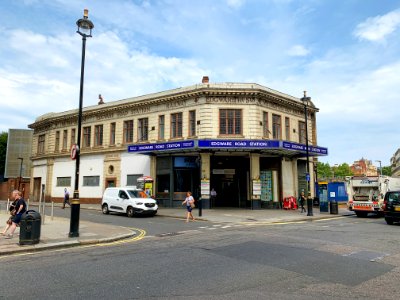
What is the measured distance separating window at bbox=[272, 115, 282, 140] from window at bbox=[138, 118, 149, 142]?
36.7ft

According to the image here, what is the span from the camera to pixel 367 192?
22781 mm

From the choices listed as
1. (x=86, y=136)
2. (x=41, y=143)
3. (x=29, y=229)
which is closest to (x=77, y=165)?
(x=29, y=229)

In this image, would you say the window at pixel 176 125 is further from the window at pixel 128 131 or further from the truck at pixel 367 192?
the truck at pixel 367 192

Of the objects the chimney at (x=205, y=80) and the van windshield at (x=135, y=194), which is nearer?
the van windshield at (x=135, y=194)

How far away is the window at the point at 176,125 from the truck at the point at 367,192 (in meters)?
13.6

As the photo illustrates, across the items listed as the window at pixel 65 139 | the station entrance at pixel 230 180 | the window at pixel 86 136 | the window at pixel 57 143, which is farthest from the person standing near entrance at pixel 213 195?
the window at pixel 57 143

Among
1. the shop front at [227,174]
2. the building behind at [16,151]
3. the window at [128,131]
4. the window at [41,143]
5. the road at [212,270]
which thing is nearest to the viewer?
the road at [212,270]

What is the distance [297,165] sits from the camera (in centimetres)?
3027

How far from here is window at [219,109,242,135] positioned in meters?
26.3

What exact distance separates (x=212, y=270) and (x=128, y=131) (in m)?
25.7

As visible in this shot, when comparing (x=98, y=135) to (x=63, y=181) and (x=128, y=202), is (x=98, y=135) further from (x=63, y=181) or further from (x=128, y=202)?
(x=128, y=202)

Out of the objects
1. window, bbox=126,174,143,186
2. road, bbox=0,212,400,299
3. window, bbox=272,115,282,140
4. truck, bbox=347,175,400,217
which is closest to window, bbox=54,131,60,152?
window, bbox=126,174,143,186

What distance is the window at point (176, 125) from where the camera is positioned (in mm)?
27873

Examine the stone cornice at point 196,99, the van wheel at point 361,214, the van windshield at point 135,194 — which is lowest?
the van wheel at point 361,214
